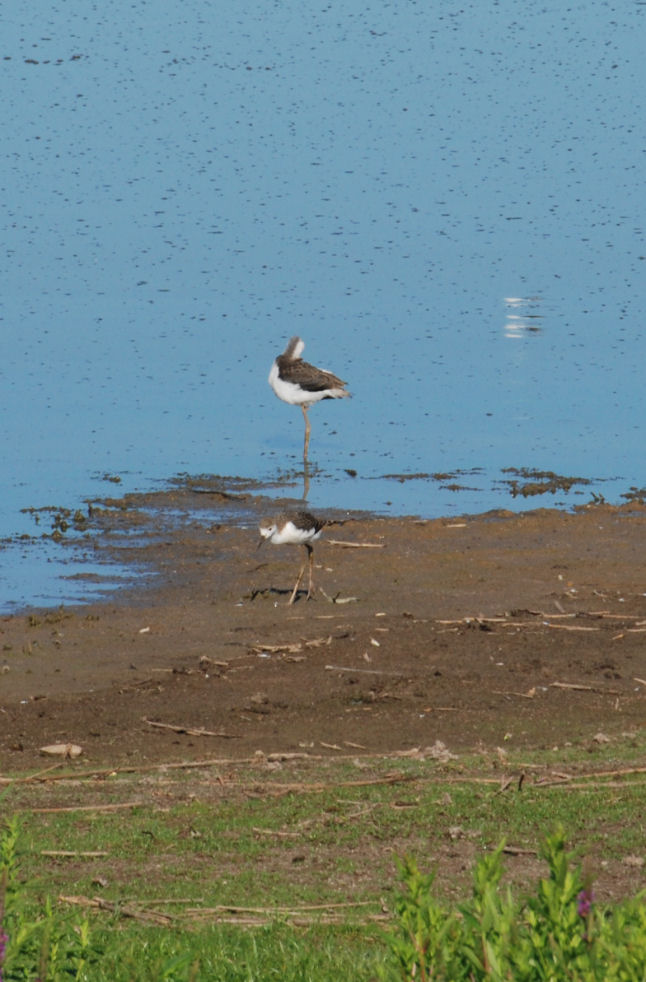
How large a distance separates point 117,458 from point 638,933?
627 inches

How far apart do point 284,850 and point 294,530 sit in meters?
6.59

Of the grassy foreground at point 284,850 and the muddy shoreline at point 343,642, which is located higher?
the grassy foreground at point 284,850

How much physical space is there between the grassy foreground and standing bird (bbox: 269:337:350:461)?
34.5ft

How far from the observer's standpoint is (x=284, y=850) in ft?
25.4

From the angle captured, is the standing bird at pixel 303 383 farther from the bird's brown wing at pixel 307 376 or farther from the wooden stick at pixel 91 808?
the wooden stick at pixel 91 808

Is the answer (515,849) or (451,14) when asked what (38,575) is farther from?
(451,14)

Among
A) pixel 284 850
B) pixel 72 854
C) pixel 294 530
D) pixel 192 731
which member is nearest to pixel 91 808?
pixel 72 854

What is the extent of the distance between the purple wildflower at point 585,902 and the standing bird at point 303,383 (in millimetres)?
16132

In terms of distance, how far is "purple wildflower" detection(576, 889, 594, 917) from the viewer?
3686mm

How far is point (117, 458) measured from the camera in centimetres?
1945

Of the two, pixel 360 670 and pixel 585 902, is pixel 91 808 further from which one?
pixel 585 902

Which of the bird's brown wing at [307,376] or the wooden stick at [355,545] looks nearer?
the wooden stick at [355,545]

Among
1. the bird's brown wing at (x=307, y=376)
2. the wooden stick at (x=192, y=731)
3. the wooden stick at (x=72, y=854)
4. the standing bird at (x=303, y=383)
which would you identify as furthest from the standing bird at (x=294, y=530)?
the wooden stick at (x=72, y=854)

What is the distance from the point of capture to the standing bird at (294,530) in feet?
46.5
